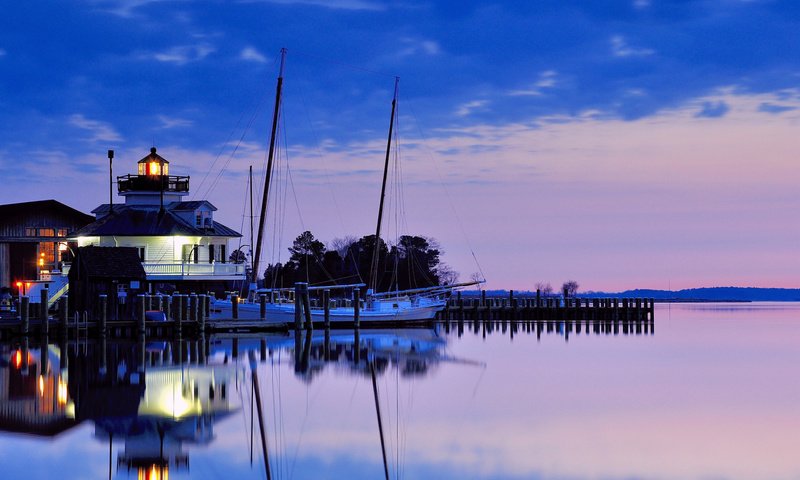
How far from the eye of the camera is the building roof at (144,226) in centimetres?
7162

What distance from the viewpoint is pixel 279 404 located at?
33.3m

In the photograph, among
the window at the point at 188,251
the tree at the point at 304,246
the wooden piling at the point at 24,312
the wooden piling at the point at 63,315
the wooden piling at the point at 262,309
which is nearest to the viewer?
the wooden piling at the point at 24,312


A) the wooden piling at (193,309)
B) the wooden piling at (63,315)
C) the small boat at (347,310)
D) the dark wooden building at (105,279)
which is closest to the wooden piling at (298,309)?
the small boat at (347,310)

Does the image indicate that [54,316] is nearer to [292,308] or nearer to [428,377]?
[292,308]

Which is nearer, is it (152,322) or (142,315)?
(142,315)

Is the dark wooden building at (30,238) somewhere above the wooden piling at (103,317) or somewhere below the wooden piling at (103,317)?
above

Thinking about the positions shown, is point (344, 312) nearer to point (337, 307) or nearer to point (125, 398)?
point (337, 307)

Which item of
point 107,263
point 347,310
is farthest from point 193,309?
point 347,310

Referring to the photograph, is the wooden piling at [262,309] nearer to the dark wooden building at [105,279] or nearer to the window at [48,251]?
the dark wooden building at [105,279]

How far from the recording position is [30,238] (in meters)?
79.6

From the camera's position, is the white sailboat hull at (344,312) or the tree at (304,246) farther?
the tree at (304,246)

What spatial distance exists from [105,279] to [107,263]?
912mm

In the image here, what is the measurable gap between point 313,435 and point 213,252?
47413 mm

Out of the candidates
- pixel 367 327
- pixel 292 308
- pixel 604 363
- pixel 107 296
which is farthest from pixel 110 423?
pixel 367 327
